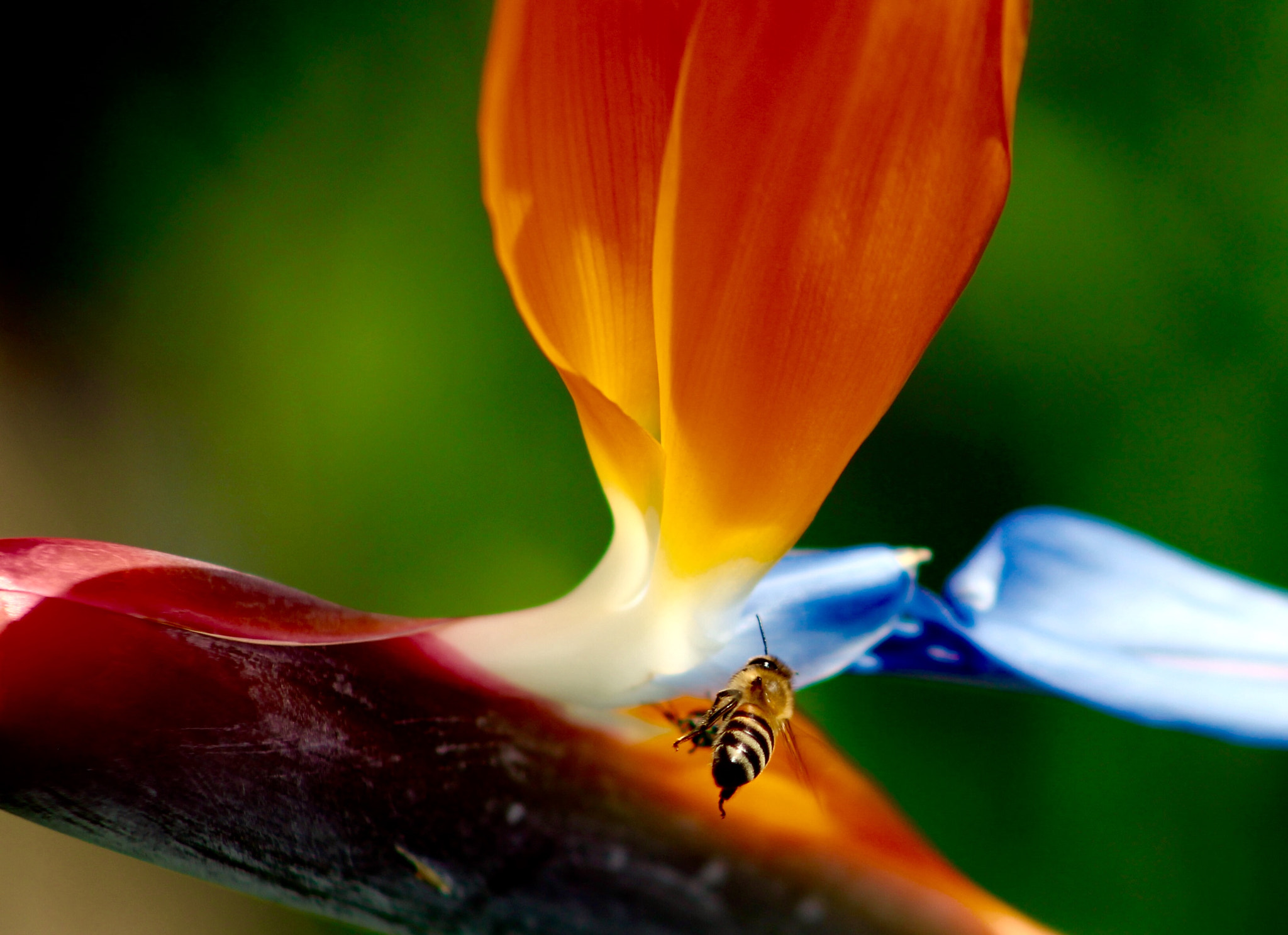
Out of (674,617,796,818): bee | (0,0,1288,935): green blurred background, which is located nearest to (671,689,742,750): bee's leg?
(674,617,796,818): bee

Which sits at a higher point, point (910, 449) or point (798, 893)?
point (910, 449)

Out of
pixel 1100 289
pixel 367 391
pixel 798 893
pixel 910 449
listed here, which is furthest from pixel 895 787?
pixel 798 893

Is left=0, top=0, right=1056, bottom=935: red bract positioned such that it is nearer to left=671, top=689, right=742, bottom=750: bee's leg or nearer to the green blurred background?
left=671, top=689, right=742, bottom=750: bee's leg

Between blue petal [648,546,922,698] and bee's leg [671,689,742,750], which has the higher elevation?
blue petal [648,546,922,698]

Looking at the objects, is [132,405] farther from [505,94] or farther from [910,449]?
[505,94]

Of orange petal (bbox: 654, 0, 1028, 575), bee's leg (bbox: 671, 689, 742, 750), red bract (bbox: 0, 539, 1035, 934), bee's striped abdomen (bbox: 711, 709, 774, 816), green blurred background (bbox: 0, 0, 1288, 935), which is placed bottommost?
red bract (bbox: 0, 539, 1035, 934)

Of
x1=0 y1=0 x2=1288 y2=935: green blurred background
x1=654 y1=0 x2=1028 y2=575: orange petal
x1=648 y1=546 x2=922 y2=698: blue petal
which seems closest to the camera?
x1=654 y1=0 x2=1028 y2=575: orange petal
